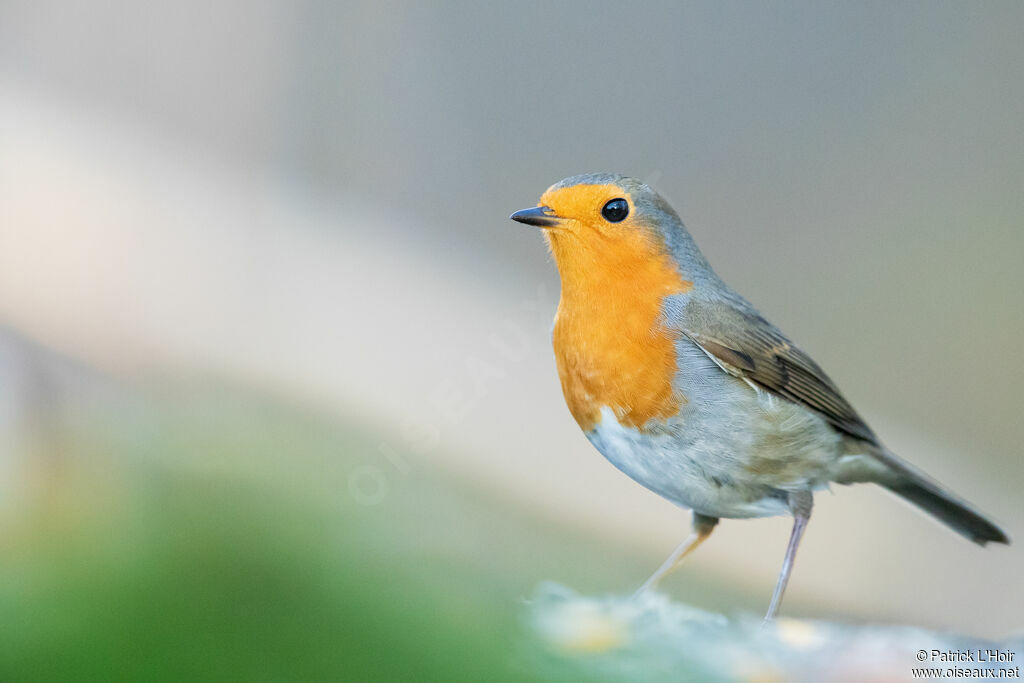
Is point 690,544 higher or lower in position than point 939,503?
lower

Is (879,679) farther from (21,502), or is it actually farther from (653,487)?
(21,502)

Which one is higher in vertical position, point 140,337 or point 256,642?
point 140,337

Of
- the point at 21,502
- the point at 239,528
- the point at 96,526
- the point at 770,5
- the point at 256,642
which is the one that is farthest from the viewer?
the point at 770,5

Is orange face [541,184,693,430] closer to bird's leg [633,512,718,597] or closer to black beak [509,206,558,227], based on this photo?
black beak [509,206,558,227]

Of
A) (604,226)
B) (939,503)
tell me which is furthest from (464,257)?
(939,503)

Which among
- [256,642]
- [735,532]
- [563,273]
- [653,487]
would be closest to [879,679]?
[653,487]

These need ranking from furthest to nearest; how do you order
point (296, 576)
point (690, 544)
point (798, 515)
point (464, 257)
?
point (464, 257) < point (690, 544) < point (798, 515) < point (296, 576)

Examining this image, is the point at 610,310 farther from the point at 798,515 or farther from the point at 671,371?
the point at 798,515
